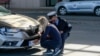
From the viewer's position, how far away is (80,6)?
2319cm

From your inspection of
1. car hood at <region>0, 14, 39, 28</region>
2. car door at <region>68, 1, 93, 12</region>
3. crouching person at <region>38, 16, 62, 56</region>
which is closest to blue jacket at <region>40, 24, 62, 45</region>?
crouching person at <region>38, 16, 62, 56</region>

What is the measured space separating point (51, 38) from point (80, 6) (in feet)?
48.3

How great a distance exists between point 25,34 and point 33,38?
274 millimetres

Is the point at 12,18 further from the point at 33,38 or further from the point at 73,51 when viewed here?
the point at 73,51

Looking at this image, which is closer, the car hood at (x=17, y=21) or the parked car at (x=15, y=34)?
the parked car at (x=15, y=34)

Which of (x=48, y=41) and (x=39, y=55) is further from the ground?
(x=48, y=41)

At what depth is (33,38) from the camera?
9828 millimetres

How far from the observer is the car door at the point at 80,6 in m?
22.8

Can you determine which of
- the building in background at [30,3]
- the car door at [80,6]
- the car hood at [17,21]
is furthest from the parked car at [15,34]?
the building in background at [30,3]

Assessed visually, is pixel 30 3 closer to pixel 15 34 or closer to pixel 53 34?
pixel 15 34

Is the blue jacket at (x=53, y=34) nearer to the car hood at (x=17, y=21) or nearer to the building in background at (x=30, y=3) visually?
the car hood at (x=17, y=21)

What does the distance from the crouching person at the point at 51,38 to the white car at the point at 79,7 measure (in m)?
14.1

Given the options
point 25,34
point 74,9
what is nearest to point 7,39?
point 25,34

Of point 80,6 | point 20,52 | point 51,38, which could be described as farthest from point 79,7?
point 51,38
